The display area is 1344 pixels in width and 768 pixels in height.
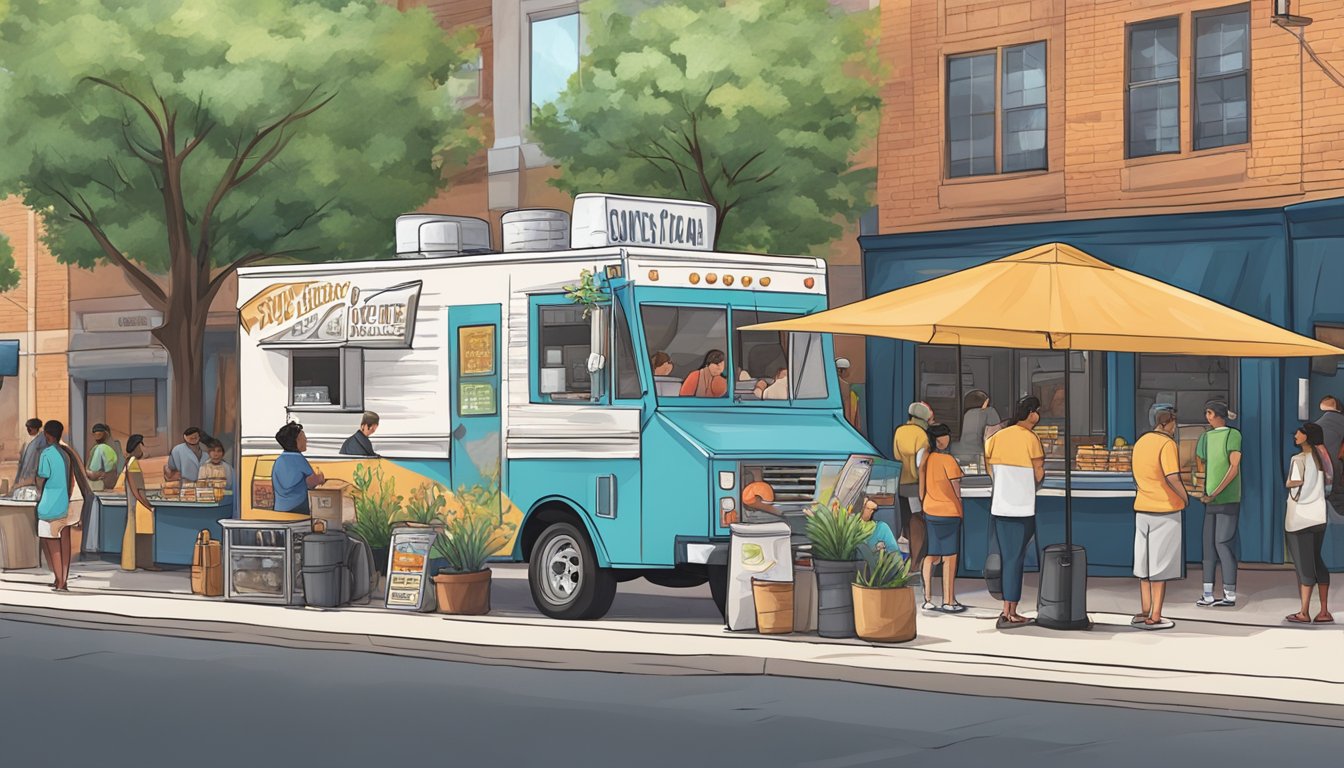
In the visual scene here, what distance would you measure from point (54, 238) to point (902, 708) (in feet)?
60.3

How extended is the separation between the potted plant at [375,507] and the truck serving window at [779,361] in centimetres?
338

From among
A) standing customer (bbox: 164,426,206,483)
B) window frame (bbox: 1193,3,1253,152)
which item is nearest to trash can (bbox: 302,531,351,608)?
standing customer (bbox: 164,426,206,483)

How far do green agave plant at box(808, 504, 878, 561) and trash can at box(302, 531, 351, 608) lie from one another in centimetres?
480

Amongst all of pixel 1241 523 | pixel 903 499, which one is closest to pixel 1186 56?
pixel 1241 523

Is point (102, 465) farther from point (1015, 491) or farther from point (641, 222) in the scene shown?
point (1015, 491)

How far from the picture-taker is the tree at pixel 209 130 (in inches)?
931

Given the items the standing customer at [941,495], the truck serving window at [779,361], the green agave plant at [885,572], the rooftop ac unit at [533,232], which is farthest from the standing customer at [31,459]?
the green agave plant at [885,572]

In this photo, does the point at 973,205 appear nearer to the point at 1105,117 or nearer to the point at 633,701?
the point at 1105,117

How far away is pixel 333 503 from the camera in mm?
18000

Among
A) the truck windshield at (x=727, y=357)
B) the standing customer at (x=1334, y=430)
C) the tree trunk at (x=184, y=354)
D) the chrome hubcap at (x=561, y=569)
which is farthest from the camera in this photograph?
the tree trunk at (x=184, y=354)

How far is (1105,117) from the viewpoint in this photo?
76.6ft

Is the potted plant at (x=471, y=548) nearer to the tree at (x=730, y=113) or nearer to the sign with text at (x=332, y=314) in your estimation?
the sign with text at (x=332, y=314)

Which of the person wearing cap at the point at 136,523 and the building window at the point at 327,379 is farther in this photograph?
the person wearing cap at the point at 136,523

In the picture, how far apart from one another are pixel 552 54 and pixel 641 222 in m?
14.3
